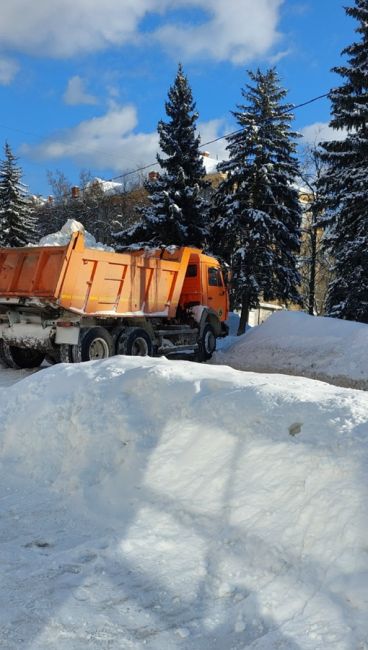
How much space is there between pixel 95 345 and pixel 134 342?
1150 mm

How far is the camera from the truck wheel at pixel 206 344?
14.7 metres

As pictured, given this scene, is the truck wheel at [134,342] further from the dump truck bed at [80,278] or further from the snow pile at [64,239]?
the snow pile at [64,239]

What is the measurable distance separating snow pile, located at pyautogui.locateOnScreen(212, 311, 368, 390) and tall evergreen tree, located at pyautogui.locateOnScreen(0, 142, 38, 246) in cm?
2501

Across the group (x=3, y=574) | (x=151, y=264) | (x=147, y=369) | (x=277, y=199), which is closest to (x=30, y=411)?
(x=147, y=369)

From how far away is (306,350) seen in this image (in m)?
13.6

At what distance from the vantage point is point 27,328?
1077 centimetres

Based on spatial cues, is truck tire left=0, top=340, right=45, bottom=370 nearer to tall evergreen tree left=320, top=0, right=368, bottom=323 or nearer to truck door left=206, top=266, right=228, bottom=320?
truck door left=206, top=266, right=228, bottom=320

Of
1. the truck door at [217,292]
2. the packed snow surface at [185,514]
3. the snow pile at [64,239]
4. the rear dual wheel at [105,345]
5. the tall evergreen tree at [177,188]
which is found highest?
the tall evergreen tree at [177,188]

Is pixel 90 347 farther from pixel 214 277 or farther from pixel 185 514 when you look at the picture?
pixel 185 514

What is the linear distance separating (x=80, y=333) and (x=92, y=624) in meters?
8.13

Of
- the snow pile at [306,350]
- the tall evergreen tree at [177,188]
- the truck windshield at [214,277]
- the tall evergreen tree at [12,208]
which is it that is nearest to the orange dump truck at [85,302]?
the truck windshield at [214,277]

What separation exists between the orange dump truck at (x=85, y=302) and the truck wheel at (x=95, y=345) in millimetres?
19

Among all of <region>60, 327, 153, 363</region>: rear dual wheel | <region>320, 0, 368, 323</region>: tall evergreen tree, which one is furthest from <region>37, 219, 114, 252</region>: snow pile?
<region>320, 0, 368, 323</region>: tall evergreen tree

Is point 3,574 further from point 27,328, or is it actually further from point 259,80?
point 259,80
